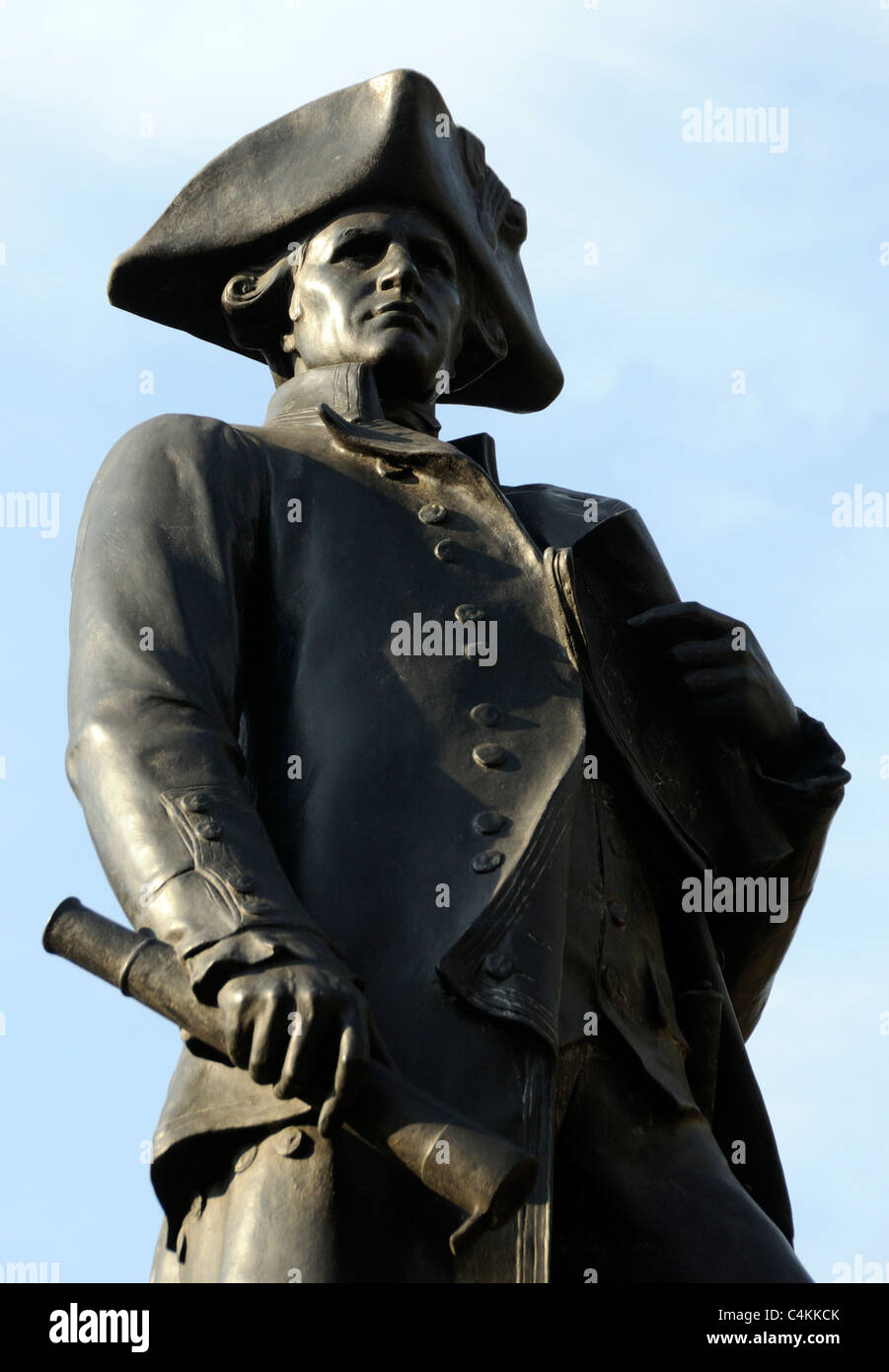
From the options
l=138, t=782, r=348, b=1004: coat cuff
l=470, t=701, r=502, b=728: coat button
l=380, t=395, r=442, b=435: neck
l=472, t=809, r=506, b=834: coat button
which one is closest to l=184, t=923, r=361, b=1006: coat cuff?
l=138, t=782, r=348, b=1004: coat cuff

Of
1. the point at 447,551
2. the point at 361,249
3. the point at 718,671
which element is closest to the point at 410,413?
the point at 361,249

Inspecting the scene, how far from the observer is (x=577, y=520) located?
7.86 meters

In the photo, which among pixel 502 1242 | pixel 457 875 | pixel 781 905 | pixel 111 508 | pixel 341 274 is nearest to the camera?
pixel 502 1242

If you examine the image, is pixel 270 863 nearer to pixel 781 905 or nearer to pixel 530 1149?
pixel 530 1149

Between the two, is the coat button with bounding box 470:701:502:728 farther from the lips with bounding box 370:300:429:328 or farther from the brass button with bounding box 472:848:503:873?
the lips with bounding box 370:300:429:328

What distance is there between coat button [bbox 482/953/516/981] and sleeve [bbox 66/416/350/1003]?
1.49 ft

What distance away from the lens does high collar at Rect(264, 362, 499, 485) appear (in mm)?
7711

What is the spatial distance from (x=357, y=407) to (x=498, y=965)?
217 centimetres

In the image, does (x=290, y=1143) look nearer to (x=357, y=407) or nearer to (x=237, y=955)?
(x=237, y=955)

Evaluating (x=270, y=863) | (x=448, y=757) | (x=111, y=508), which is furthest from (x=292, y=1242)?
(x=111, y=508)

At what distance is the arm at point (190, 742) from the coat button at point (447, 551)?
51cm

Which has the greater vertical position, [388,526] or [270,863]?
[388,526]

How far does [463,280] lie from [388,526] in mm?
1568

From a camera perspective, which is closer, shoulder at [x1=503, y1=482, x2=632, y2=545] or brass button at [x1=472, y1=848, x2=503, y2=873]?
brass button at [x1=472, y1=848, x2=503, y2=873]
